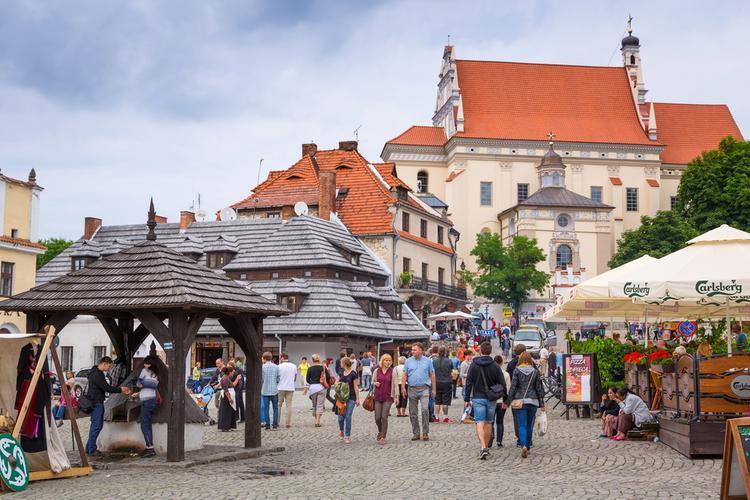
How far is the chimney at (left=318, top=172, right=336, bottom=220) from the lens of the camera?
60.4 meters

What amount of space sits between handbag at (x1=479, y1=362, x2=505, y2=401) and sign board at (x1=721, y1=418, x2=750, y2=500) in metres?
7.11

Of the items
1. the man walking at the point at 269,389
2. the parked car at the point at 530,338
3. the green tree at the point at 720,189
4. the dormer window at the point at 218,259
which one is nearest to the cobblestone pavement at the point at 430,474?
the man walking at the point at 269,389

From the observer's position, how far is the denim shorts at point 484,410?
16.8m

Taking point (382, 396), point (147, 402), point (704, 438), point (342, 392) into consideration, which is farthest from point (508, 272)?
point (704, 438)

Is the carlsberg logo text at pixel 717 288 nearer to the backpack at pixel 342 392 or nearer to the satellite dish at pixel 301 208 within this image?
the backpack at pixel 342 392

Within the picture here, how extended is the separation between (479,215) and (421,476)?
8729cm

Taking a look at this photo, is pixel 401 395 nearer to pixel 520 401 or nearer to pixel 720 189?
pixel 520 401

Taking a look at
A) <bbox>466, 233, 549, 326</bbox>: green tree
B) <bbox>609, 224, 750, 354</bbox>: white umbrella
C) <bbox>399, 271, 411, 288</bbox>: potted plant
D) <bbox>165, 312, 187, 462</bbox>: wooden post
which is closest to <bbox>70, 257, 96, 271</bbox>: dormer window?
<bbox>399, 271, 411, 288</bbox>: potted plant

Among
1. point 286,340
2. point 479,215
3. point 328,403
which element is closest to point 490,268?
point 479,215

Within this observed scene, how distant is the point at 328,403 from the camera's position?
32500mm

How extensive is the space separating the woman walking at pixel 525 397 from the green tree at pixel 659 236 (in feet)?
196

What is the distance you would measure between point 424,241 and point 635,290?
158 feet

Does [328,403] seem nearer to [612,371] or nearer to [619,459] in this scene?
[612,371]

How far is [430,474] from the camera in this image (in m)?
14.4
